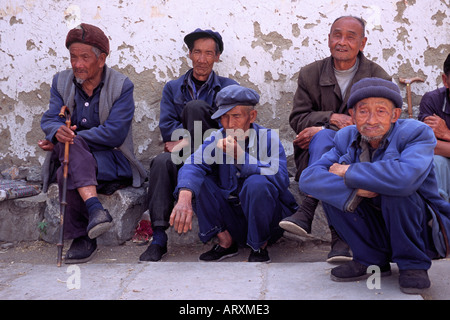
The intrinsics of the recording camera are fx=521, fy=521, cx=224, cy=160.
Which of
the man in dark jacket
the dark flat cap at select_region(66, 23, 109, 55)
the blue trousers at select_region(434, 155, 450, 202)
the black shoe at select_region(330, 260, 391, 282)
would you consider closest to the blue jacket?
the man in dark jacket

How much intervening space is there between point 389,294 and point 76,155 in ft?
7.67

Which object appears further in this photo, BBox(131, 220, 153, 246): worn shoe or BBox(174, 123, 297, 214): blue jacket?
BBox(131, 220, 153, 246): worn shoe

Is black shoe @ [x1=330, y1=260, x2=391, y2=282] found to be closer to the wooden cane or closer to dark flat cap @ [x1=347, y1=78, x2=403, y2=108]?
dark flat cap @ [x1=347, y1=78, x2=403, y2=108]

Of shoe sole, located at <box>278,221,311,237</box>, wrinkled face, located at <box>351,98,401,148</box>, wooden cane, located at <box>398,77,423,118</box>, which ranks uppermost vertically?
wooden cane, located at <box>398,77,423,118</box>

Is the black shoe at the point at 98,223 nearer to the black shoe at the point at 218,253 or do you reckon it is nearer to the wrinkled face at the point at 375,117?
the black shoe at the point at 218,253

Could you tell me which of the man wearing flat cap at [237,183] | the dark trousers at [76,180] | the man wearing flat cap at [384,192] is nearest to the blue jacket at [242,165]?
the man wearing flat cap at [237,183]

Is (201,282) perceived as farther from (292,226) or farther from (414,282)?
(414,282)

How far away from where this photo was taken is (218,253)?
12.3 feet

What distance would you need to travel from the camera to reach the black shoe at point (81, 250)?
3.70m

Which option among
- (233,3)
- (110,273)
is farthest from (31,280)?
(233,3)

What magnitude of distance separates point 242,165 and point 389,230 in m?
1.16

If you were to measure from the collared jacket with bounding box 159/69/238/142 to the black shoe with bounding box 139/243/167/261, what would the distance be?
39.3 inches

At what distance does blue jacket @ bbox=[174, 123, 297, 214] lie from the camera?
139 inches

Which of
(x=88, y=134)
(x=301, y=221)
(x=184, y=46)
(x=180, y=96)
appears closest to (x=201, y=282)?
(x=301, y=221)
